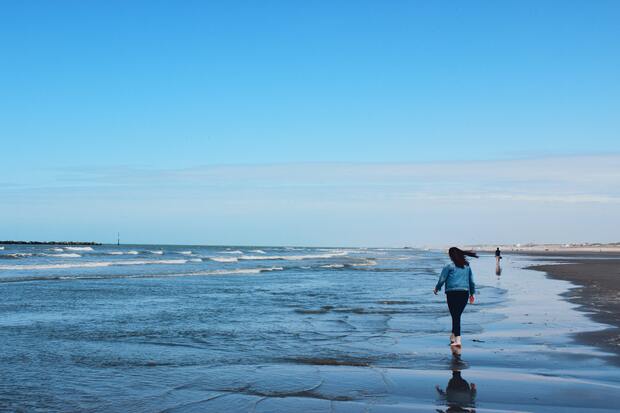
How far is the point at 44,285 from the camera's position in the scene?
2605 centimetres

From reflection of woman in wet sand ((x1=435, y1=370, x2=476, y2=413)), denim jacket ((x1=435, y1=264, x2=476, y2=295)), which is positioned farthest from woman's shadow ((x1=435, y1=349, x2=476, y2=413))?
denim jacket ((x1=435, y1=264, x2=476, y2=295))

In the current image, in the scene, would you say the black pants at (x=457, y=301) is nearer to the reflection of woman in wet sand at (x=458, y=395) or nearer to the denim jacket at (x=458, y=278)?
the denim jacket at (x=458, y=278)

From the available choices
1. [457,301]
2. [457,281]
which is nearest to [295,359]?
[457,301]

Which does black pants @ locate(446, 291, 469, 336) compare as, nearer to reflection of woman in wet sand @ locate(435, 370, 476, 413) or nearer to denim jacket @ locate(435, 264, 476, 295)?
denim jacket @ locate(435, 264, 476, 295)

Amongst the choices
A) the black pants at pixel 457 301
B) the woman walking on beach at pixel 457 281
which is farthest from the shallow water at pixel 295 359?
the woman walking on beach at pixel 457 281

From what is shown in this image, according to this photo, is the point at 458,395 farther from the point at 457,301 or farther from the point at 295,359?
the point at 457,301

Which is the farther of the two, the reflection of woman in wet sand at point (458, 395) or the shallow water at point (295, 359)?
the shallow water at point (295, 359)

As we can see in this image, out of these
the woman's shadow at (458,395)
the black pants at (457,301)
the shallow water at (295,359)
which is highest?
the black pants at (457,301)

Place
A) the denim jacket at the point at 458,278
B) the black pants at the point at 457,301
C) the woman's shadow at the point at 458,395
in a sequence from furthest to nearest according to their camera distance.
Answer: the denim jacket at the point at 458,278, the black pants at the point at 457,301, the woman's shadow at the point at 458,395

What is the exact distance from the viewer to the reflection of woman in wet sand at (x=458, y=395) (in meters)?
6.55

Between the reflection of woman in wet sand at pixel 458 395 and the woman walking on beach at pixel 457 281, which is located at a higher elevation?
the woman walking on beach at pixel 457 281

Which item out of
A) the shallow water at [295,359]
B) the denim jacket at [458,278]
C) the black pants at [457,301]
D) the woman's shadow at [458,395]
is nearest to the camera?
the woman's shadow at [458,395]

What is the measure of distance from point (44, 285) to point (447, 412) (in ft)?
76.7

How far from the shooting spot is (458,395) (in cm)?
710
